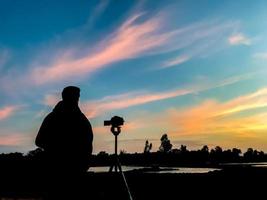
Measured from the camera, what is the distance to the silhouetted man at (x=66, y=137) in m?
6.64

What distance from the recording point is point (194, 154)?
176 m

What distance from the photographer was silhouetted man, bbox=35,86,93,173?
21.8 feet

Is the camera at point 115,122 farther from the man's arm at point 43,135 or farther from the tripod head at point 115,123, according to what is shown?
the man's arm at point 43,135

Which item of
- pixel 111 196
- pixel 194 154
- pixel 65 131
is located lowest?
pixel 111 196

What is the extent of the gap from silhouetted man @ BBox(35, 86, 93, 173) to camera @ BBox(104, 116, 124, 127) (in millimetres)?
2630

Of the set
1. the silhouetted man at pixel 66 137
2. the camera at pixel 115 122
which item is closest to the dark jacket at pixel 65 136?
the silhouetted man at pixel 66 137

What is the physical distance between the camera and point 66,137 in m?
6.76

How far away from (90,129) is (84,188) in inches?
36.8

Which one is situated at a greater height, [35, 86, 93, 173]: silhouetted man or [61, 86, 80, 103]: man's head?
[61, 86, 80, 103]: man's head

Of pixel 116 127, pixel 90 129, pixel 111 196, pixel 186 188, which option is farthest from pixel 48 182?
pixel 186 188

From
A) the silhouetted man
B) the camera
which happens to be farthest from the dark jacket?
the camera

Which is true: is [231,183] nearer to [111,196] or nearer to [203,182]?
[203,182]

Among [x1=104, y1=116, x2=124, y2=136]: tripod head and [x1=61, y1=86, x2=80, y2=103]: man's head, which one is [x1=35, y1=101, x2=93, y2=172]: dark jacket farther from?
[x1=104, y1=116, x2=124, y2=136]: tripod head

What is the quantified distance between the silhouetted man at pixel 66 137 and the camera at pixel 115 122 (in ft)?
8.63
